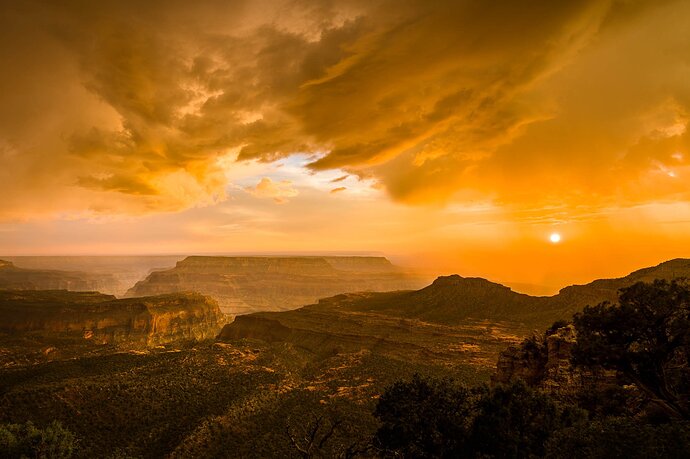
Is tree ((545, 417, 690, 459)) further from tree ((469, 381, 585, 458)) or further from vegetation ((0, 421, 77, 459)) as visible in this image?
vegetation ((0, 421, 77, 459))

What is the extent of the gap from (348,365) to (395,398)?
4717 cm

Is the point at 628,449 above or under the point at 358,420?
above

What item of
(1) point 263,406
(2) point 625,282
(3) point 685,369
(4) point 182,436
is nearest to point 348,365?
(1) point 263,406

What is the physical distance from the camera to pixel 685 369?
1881 centimetres

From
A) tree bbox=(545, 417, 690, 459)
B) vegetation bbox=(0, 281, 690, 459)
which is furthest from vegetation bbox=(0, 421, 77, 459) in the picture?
tree bbox=(545, 417, 690, 459)

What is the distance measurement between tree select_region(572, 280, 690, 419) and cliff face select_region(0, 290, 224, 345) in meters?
133

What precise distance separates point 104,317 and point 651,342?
146 m

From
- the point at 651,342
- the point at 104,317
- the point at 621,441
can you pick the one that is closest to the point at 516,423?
the point at 621,441

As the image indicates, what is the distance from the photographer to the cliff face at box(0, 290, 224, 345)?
106675 millimetres

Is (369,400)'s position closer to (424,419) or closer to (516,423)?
(424,419)

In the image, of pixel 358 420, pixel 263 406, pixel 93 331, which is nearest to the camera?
pixel 358 420

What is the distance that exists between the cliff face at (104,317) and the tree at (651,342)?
133220 millimetres

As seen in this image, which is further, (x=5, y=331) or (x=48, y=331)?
(x=48, y=331)

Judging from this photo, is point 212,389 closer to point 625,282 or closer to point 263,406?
point 263,406
